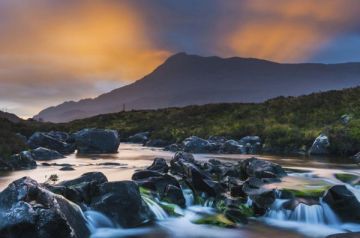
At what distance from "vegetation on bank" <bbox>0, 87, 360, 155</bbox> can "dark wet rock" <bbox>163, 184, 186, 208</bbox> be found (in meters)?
22.8

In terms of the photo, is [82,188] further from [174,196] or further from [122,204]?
[174,196]

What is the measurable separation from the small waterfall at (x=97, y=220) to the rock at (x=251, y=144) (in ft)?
86.7

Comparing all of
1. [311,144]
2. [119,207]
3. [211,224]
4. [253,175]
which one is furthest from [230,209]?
[311,144]

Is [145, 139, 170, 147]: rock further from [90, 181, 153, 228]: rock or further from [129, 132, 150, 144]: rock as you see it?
[90, 181, 153, 228]: rock

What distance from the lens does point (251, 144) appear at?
1662 inches

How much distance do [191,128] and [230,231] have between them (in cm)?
4453

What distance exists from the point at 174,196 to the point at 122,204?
298cm

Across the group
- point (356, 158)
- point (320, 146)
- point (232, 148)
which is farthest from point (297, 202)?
point (232, 148)

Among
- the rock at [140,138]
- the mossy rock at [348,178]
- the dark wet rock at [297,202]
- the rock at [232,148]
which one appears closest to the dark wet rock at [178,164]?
the dark wet rock at [297,202]

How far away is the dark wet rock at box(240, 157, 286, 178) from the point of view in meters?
20.0

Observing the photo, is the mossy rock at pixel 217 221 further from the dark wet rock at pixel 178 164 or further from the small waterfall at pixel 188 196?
the dark wet rock at pixel 178 164

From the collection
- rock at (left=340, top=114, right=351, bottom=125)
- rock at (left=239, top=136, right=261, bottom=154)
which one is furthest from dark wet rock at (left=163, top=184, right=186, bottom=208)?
rock at (left=340, top=114, right=351, bottom=125)

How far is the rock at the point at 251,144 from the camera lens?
3966cm

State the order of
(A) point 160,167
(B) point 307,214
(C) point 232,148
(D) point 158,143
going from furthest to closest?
1. (D) point 158,143
2. (C) point 232,148
3. (A) point 160,167
4. (B) point 307,214
